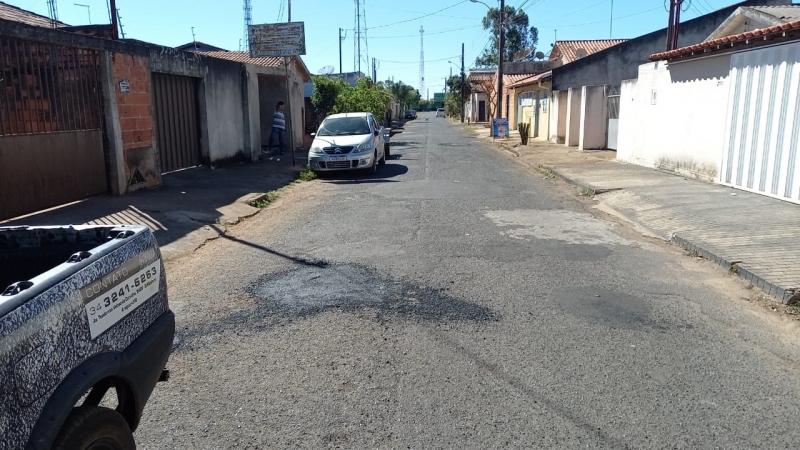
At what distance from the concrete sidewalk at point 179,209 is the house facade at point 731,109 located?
9106 mm

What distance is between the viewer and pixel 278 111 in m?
20.2

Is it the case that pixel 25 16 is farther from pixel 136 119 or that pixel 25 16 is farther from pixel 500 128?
pixel 500 128

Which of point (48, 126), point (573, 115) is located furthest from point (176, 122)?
point (573, 115)

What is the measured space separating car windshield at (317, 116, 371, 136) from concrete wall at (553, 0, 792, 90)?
44.9 feet

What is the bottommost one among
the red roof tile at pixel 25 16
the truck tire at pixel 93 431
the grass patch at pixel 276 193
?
the grass patch at pixel 276 193

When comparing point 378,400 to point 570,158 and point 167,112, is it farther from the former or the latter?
point 570,158

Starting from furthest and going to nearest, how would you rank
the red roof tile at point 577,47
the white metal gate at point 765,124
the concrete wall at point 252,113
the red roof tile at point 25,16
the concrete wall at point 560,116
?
the red roof tile at point 577,47 < the concrete wall at point 560,116 < the concrete wall at point 252,113 < the red roof tile at point 25,16 < the white metal gate at point 765,124

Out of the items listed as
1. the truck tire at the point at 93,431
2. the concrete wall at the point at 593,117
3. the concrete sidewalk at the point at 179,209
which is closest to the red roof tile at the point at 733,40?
the concrete wall at the point at 593,117

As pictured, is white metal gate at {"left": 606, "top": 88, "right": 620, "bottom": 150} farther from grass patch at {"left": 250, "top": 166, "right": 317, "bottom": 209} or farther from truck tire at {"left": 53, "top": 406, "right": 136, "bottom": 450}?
truck tire at {"left": 53, "top": 406, "right": 136, "bottom": 450}

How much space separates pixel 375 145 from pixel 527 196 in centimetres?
547

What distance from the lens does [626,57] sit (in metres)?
26.6

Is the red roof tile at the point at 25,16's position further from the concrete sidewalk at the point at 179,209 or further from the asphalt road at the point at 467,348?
the asphalt road at the point at 467,348

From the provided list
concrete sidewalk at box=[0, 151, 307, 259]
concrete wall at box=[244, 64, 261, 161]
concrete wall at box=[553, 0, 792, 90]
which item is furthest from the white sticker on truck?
concrete wall at box=[553, 0, 792, 90]

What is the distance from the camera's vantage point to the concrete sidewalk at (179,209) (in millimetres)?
8773
